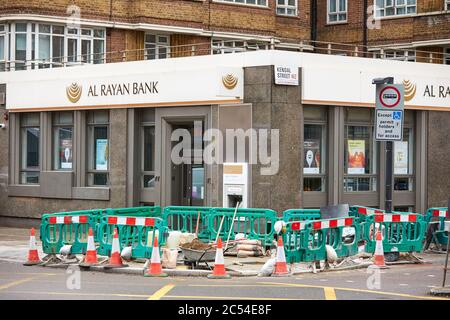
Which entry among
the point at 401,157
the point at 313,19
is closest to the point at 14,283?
the point at 401,157

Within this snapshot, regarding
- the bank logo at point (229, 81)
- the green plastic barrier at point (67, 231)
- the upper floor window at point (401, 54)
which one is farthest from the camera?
the upper floor window at point (401, 54)

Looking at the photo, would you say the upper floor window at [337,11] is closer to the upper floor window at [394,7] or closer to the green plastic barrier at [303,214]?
the upper floor window at [394,7]

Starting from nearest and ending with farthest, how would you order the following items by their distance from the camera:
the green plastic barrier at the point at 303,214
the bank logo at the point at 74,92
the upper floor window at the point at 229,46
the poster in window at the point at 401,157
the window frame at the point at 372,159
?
the green plastic barrier at the point at 303,214, the window frame at the point at 372,159, the poster in window at the point at 401,157, the bank logo at the point at 74,92, the upper floor window at the point at 229,46

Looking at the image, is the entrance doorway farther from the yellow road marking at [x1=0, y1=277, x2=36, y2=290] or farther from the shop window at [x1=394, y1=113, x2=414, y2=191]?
the yellow road marking at [x1=0, y1=277, x2=36, y2=290]

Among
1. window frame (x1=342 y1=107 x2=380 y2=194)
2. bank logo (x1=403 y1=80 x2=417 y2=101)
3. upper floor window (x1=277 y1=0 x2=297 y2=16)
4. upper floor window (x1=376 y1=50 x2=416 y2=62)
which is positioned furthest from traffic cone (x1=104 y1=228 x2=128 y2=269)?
upper floor window (x1=277 y1=0 x2=297 y2=16)

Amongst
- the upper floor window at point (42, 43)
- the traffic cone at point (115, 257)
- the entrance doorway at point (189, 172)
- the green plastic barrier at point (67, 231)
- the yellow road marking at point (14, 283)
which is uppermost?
the upper floor window at point (42, 43)

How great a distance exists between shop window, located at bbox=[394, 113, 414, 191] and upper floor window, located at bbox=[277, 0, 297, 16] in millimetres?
17442

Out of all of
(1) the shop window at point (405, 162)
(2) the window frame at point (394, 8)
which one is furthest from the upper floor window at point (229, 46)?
(1) the shop window at point (405, 162)

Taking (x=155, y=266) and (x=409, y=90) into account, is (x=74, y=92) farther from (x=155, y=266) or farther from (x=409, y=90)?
(x=155, y=266)

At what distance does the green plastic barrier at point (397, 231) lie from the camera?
19.4 m

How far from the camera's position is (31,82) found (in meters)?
28.9

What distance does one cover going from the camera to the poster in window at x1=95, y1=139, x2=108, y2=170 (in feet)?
89.6
